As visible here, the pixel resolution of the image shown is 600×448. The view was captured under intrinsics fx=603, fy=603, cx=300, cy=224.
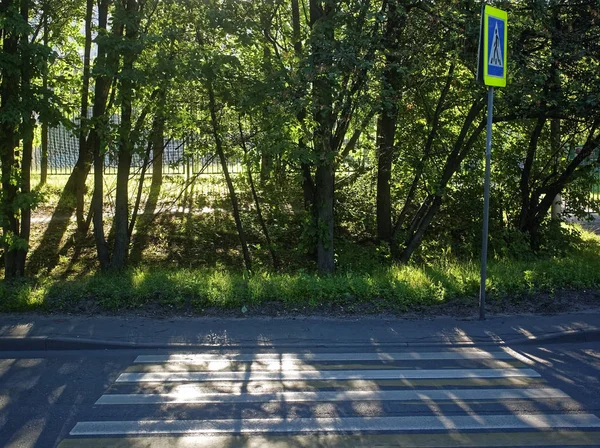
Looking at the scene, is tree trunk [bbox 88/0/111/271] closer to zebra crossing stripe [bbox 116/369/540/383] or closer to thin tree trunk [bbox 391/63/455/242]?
zebra crossing stripe [bbox 116/369/540/383]

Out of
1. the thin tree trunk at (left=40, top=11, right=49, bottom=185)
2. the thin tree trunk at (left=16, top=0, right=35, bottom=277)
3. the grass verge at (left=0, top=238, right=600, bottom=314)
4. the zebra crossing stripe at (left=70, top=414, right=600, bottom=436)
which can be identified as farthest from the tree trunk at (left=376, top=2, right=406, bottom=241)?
the zebra crossing stripe at (left=70, top=414, right=600, bottom=436)

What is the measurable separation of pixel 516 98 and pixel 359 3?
3.06m

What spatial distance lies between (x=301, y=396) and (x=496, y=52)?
4865mm

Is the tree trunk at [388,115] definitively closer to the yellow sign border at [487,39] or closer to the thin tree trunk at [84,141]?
the yellow sign border at [487,39]

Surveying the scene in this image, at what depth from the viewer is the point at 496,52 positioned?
7426mm

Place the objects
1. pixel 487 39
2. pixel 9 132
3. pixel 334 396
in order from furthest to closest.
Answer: pixel 9 132 < pixel 487 39 < pixel 334 396

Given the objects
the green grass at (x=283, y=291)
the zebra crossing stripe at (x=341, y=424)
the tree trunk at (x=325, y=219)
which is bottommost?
the zebra crossing stripe at (x=341, y=424)

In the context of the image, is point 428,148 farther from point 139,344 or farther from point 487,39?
point 139,344

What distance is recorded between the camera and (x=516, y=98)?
10094 mm

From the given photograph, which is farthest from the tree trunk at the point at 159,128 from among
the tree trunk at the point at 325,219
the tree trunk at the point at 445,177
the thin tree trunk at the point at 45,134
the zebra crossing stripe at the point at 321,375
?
the zebra crossing stripe at the point at 321,375

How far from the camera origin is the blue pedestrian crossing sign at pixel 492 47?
Result: 7.26 meters

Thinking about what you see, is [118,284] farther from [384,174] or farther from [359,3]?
[384,174]

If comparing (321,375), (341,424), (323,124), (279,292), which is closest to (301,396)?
(321,375)

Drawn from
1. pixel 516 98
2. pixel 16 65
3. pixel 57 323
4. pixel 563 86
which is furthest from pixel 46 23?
pixel 563 86
